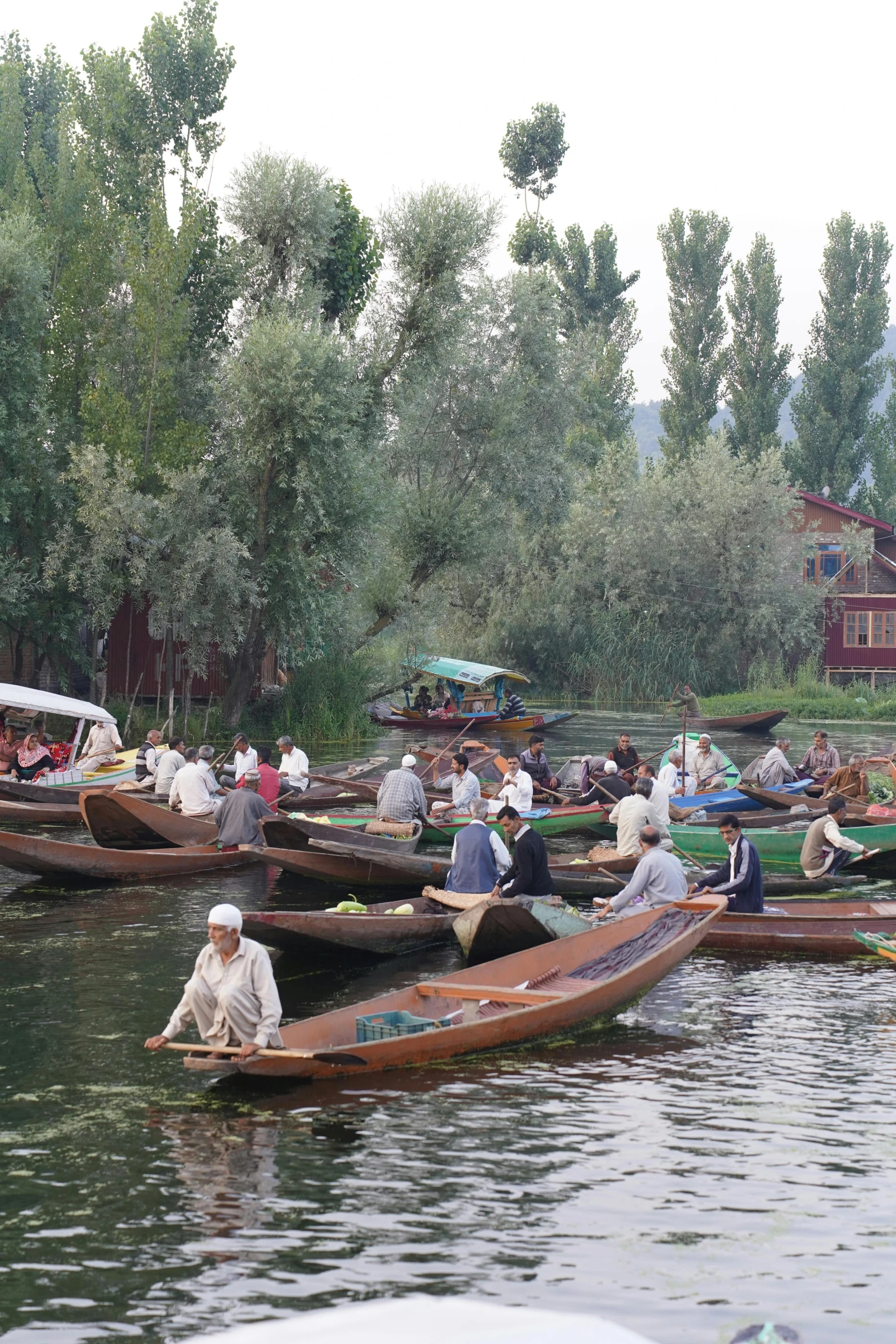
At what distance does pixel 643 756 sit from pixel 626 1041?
20.1 metres

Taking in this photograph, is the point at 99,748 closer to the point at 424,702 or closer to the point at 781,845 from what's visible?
the point at 781,845

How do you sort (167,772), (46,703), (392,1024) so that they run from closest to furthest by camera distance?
(392,1024) → (167,772) → (46,703)

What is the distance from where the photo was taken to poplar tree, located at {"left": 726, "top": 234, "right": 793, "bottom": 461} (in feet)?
193

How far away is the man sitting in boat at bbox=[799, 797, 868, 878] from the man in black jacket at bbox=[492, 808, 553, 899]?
4.92 meters

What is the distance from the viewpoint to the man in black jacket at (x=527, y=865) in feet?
41.5

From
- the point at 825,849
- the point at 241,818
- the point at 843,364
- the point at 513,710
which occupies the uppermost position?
the point at 843,364

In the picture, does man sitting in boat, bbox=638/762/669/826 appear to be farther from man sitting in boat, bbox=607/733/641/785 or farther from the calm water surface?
the calm water surface

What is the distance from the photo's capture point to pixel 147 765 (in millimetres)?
21484

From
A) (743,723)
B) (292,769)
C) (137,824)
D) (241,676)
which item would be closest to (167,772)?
(292,769)

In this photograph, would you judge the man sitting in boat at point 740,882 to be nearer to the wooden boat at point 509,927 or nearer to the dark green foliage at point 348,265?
the wooden boat at point 509,927

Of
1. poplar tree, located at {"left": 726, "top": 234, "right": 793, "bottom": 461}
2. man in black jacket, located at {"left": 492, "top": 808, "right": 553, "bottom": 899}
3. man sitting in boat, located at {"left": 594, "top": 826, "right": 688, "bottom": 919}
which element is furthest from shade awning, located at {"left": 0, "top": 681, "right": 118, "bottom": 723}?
poplar tree, located at {"left": 726, "top": 234, "right": 793, "bottom": 461}

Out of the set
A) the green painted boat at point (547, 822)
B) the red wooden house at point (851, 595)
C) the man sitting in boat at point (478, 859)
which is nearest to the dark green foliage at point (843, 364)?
the red wooden house at point (851, 595)

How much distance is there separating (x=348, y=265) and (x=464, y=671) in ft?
43.2

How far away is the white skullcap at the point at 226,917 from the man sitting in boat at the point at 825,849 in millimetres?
9722
